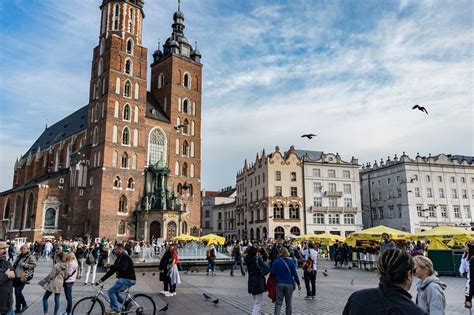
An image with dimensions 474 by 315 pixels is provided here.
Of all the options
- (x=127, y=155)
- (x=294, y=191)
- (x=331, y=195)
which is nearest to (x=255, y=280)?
(x=127, y=155)

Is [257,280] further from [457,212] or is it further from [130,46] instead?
[457,212]

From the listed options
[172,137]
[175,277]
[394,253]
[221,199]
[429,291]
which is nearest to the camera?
[394,253]

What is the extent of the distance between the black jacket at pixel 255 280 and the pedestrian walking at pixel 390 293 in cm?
643

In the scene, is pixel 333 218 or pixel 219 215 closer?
pixel 333 218

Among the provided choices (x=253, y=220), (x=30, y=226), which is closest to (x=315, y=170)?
(x=253, y=220)

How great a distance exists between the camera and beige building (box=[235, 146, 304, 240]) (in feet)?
182

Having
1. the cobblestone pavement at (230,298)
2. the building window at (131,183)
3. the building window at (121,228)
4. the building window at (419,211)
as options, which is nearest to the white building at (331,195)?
the building window at (419,211)

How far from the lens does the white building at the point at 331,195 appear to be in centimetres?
5641

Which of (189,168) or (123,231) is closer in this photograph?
(123,231)

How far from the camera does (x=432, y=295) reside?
4.86 m

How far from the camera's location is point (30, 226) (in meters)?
51.0

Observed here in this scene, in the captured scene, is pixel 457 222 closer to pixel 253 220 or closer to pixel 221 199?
pixel 253 220

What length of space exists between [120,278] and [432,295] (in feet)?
21.6

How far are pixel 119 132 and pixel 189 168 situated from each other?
37.2 ft
